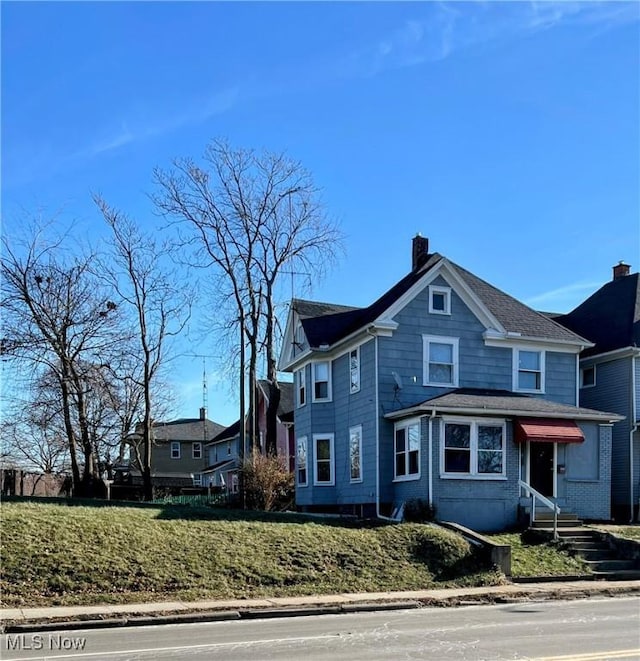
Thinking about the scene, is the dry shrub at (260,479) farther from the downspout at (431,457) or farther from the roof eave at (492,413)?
the downspout at (431,457)

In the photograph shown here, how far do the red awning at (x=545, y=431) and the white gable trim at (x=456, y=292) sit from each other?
413 cm

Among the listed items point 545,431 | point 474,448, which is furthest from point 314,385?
point 545,431

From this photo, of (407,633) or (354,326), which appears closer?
(407,633)

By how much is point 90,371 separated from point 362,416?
44.3 ft

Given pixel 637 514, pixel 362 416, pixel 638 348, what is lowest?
pixel 637 514

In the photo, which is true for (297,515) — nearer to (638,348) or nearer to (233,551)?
(233,551)

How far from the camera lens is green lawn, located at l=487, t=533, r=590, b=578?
1738 centimetres

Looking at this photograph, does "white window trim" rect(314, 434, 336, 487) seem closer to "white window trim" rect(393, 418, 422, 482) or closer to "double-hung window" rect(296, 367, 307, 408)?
"double-hung window" rect(296, 367, 307, 408)

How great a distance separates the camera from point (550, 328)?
2720 centimetres

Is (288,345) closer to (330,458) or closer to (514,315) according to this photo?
(330,458)

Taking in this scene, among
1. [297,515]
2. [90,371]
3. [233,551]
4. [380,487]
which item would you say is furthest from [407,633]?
[90,371]

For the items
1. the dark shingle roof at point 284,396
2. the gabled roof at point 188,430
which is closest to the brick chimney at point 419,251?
the dark shingle roof at point 284,396

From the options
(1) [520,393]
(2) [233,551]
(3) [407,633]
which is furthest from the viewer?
(1) [520,393]

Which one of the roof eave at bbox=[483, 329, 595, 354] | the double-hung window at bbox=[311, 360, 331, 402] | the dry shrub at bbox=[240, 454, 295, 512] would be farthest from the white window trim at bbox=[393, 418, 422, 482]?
the dry shrub at bbox=[240, 454, 295, 512]
